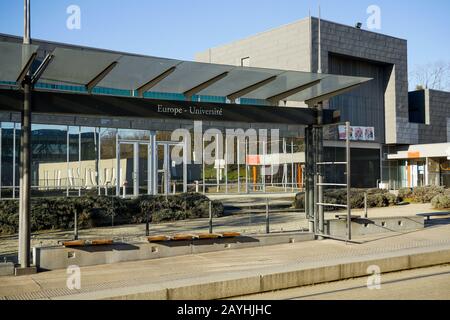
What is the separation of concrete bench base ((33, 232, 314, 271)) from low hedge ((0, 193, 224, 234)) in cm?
393

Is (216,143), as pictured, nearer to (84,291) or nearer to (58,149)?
(58,149)

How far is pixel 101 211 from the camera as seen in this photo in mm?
16469

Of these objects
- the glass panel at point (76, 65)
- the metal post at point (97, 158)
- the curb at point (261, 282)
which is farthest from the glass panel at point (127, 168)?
the curb at point (261, 282)

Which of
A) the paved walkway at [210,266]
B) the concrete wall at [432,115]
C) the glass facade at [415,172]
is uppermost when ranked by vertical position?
the concrete wall at [432,115]

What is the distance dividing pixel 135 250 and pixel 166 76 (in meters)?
3.71

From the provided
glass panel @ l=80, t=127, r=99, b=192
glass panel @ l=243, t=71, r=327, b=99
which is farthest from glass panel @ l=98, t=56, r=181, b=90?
glass panel @ l=80, t=127, r=99, b=192

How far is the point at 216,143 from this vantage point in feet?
84.5

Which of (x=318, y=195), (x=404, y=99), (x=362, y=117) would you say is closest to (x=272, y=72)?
(x=318, y=195)

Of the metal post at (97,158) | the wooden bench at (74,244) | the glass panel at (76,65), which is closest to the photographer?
the glass panel at (76,65)

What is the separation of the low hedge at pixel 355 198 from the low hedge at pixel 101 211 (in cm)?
479

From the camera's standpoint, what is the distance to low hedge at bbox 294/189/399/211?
21.9 m

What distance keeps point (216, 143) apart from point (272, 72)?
1482 centimetres

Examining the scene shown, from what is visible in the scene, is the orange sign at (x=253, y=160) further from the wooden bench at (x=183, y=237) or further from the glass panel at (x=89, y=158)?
the wooden bench at (x=183, y=237)

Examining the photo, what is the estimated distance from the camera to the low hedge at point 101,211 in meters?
15.2
